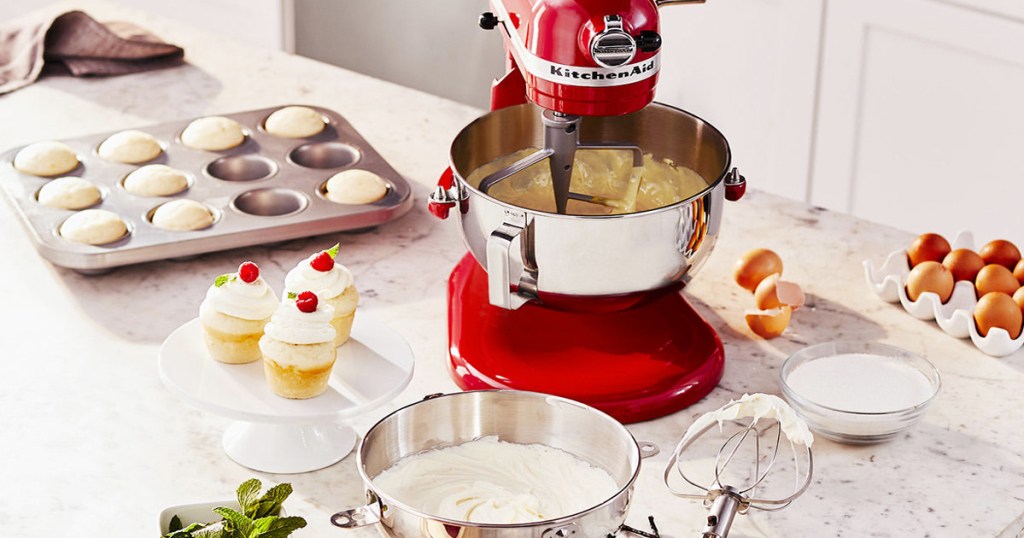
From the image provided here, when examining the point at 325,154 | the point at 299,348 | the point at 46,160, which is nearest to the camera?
the point at 299,348

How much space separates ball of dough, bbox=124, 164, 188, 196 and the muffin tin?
11mm

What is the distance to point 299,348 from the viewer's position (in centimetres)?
122

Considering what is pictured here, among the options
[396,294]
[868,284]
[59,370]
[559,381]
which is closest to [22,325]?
[59,370]

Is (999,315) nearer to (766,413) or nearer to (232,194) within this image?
(766,413)

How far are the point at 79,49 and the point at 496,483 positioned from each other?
4.79 feet

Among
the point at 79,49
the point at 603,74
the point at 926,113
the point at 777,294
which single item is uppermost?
the point at 603,74

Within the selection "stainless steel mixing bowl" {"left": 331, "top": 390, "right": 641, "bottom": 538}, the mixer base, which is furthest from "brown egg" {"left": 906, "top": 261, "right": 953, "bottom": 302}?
"stainless steel mixing bowl" {"left": 331, "top": 390, "right": 641, "bottom": 538}

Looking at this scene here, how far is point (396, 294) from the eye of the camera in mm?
1633

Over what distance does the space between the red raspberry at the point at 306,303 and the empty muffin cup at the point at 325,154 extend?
655 millimetres

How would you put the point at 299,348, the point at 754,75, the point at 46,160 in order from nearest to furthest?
the point at 299,348, the point at 46,160, the point at 754,75

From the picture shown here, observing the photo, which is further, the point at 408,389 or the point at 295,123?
the point at 295,123

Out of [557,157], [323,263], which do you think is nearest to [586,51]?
[557,157]

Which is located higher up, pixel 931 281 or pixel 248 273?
pixel 248 273

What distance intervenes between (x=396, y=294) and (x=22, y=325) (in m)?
0.46
